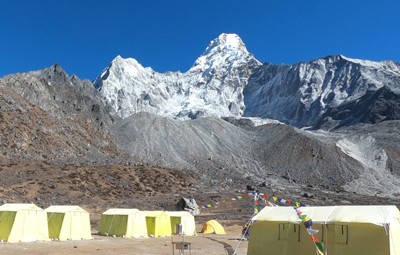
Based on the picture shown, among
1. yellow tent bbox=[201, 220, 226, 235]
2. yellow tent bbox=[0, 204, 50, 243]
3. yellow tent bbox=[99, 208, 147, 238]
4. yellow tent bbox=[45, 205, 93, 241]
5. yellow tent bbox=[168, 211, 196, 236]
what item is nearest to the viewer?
yellow tent bbox=[0, 204, 50, 243]

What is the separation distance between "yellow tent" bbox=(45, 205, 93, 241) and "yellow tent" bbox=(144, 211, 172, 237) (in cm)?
624

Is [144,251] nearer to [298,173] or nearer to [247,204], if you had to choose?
[247,204]

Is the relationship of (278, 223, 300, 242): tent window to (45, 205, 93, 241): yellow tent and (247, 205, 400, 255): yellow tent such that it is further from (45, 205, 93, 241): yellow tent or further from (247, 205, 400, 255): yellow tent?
(45, 205, 93, 241): yellow tent

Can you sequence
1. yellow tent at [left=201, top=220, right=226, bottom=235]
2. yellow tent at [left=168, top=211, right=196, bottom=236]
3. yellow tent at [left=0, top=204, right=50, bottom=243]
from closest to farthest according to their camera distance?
yellow tent at [left=0, top=204, right=50, bottom=243]
yellow tent at [left=168, top=211, right=196, bottom=236]
yellow tent at [left=201, top=220, right=226, bottom=235]

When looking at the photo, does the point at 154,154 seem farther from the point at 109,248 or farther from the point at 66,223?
the point at 109,248

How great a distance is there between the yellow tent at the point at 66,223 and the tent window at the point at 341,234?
2150 centimetres

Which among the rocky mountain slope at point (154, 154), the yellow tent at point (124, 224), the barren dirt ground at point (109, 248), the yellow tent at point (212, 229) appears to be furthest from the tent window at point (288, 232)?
the rocky mountain slope at point (154, 154)

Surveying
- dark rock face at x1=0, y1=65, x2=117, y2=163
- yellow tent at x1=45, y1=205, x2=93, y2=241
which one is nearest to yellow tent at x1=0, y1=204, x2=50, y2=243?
yellow tent at x1=45, y1=205, x2=93, y2=241

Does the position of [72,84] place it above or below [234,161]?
above

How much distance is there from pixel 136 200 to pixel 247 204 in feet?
59.5

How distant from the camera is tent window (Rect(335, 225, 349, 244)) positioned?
1702 cm

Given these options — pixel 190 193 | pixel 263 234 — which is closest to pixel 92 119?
pixel 190 193

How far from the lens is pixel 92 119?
11519 centimetres

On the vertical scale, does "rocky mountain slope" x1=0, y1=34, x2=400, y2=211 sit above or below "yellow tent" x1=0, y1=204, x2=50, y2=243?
above
